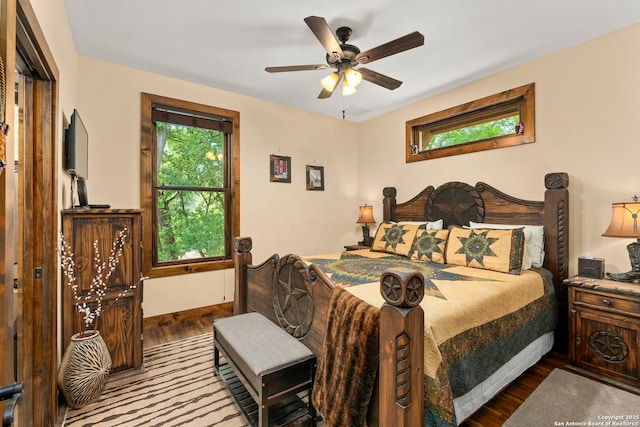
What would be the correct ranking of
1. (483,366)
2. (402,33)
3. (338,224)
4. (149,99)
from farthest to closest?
(338,224), (149,99), (402,33), (483,366)

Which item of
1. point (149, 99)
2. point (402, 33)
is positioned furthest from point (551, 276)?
point (149, 99)

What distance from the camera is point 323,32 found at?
1.99 meters

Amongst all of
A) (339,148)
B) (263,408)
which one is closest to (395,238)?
(339,148)

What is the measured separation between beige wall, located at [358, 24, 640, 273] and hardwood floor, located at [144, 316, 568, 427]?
0.93 metres

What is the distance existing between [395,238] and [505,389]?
1726mm

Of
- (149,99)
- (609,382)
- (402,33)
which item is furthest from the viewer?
(149,99)

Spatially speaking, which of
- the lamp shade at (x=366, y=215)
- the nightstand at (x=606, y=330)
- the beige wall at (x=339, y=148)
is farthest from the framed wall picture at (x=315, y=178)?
the nightstand at (x=606, y=330)

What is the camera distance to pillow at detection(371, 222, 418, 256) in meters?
3.36

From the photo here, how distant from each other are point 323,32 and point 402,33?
903mm

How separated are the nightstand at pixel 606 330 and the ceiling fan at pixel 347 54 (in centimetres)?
223

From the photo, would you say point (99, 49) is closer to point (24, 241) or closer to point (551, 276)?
point (24, 241)

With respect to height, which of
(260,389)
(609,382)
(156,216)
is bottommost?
(609,382)

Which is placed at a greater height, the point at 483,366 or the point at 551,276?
the point at 551,276

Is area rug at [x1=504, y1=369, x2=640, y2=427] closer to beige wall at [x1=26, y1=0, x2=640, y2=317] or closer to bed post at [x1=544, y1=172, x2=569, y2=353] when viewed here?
bed post at [x1=544, y1=172, x2=569, y2=353]
